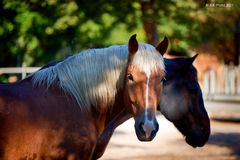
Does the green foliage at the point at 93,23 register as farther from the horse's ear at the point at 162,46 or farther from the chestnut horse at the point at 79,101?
the chestnut horse at the point at 79,101

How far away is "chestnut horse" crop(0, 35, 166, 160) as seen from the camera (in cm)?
421

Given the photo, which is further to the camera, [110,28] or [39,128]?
[110,28]

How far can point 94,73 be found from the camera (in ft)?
15.5

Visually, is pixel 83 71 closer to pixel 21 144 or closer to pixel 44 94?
pixel 44 94

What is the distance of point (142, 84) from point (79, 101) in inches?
22.7

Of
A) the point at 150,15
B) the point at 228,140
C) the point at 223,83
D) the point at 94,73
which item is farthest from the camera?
the point at 223,83

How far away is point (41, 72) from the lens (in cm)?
468

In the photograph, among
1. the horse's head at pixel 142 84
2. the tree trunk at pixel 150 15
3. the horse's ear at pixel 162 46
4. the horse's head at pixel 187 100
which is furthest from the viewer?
the tree trunk at pixel 150 15

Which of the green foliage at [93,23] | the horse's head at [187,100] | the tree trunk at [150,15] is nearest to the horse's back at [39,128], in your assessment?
the horse's head at [187,100]

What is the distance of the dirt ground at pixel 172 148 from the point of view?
32.3 feet

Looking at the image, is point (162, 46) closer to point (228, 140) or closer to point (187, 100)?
point (187, 100)

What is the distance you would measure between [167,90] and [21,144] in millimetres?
2986

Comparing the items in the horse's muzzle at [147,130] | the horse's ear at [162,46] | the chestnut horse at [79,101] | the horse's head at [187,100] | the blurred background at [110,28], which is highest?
the horse's ear at [162,46]

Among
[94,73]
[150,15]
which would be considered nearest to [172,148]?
[94,73]
